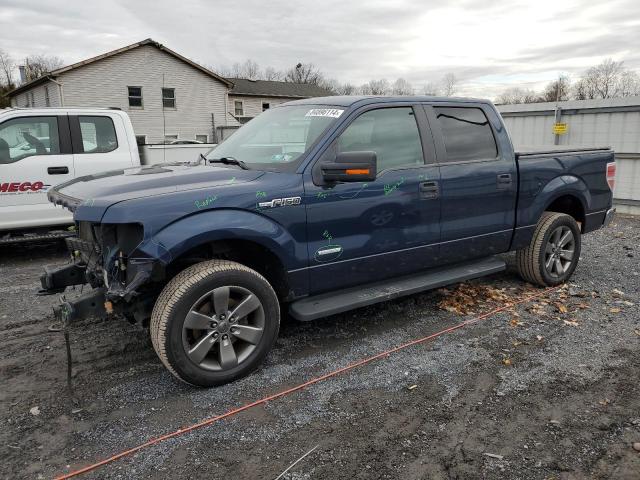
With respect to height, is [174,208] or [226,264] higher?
[174,208]

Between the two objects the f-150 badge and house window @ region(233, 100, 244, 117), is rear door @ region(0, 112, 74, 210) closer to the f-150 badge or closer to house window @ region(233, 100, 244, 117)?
the f-150 badge

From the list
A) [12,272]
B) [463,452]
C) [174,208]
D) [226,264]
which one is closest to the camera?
[463,452]

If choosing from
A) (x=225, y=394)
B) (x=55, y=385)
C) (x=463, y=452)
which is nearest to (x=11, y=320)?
(x=55, y=385)

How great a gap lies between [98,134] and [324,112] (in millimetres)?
4626

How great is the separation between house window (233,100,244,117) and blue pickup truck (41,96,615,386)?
33.9 m

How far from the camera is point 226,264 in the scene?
3447 millimetres

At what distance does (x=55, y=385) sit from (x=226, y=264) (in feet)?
4.72

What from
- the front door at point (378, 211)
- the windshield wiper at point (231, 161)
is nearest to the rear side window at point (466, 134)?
the front door at point (378, 211)

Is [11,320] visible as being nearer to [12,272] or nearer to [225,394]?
[12,272]

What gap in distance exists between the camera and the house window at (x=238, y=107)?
37188 mm

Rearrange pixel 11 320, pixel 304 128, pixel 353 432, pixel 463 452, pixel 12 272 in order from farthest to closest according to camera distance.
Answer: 1. pixel 12 272
2. pixel 11 320
3. pixel 304 128
4. pixel 353 432
5. pixel 463 452

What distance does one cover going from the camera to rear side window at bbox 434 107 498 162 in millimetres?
4590

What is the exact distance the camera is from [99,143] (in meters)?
7.40

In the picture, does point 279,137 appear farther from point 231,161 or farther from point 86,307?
point 86,307
